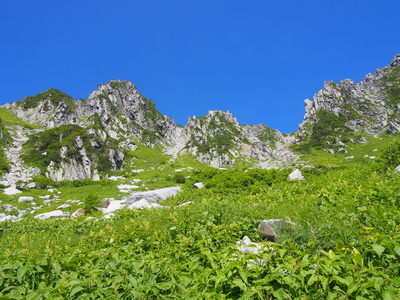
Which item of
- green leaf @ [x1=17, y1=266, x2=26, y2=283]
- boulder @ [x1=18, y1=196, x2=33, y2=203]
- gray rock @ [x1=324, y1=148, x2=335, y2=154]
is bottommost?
boulder @ [x1=18, y1=196, x2=33, y2=203]

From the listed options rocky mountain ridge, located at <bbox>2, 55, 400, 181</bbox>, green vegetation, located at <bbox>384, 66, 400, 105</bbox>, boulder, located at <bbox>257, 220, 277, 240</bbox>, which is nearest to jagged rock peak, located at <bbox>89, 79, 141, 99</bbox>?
rocky mountain ridge, located at <bbox>2, 55, 400, 181</bbox>

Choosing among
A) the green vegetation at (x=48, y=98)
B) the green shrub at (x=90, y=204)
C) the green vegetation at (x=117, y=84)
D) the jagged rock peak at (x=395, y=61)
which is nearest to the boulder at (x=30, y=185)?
the green shrub at (x=90, y=204)

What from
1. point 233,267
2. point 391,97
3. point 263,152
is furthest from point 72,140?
point 391,97

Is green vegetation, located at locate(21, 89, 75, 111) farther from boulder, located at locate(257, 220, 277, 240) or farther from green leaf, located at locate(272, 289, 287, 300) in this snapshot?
green leaf, located at locate(272, 289, 287, 300)

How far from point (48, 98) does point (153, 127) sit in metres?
57.4

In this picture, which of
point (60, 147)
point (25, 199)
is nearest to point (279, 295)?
point (25, 199)

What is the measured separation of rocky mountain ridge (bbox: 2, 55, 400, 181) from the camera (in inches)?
2154

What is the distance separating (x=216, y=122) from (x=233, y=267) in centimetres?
15190

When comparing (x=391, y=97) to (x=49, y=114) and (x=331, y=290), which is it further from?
(x=49, y=114)

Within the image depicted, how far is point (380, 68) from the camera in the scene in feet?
570

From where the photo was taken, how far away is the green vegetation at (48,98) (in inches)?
4072

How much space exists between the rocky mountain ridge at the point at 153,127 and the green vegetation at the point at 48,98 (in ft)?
1.52

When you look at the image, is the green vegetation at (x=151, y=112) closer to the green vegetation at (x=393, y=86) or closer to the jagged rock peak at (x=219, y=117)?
the jagged rock peak at (x=219, y=117)

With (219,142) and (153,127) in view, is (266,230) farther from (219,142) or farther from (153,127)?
(153,127)
